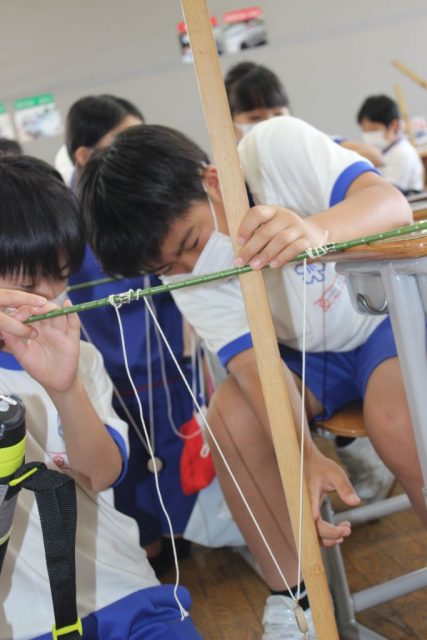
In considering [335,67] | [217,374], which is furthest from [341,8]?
[217,374]

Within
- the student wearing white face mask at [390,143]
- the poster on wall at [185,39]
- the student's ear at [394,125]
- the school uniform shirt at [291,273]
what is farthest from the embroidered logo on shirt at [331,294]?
the poster on wall at [185,39]

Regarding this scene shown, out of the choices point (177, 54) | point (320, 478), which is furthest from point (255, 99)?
point (177, 54)

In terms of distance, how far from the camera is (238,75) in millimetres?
2186

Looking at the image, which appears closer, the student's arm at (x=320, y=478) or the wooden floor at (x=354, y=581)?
the student's arm at (x=320, y=478)

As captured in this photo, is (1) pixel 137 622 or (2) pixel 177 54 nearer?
(1) pixel 137 622

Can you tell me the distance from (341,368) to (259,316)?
0.45 m

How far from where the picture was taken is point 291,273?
1.14 m

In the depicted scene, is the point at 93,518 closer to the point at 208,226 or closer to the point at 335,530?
the point at 335,530

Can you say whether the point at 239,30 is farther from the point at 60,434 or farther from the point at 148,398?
the point at 60,434

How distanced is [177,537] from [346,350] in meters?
0.75

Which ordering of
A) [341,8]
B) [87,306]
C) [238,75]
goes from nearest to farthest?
[87,306], [238,75], [341,8]

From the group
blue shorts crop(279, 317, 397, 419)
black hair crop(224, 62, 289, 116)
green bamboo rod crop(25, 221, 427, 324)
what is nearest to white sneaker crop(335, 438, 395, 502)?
blue shorts crop(279, 317, 397, 419)

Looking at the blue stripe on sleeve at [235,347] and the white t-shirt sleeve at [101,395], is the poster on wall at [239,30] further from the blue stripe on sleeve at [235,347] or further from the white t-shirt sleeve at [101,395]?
the white t-shirt sleeve at [101,395]

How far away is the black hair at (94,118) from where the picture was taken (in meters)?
1.72
